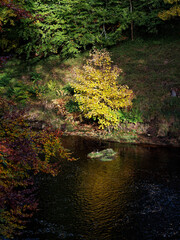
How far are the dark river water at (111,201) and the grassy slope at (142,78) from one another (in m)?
4.18

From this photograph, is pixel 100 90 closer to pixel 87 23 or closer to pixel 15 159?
pixel 15 159

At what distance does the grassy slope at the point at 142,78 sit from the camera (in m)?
15.5

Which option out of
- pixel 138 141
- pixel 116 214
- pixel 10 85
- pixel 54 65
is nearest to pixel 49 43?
pixel 54 65

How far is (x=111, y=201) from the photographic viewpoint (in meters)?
7.66

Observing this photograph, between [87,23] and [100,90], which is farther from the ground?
[87,23]

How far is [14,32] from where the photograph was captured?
1070 inches

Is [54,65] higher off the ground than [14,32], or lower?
lower

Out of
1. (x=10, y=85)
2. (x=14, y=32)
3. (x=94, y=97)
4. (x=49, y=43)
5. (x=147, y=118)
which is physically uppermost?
(x=14, y=32)

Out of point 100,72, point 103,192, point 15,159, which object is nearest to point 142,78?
point 100,72

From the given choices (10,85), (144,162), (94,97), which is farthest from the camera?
(10,85)

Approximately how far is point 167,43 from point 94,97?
13.8m

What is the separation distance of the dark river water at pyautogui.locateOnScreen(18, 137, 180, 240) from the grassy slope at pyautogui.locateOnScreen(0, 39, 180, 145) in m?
4.18

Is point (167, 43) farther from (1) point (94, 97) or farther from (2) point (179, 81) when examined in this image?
(1) point (94, 97)

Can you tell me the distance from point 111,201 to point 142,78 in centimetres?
1386
